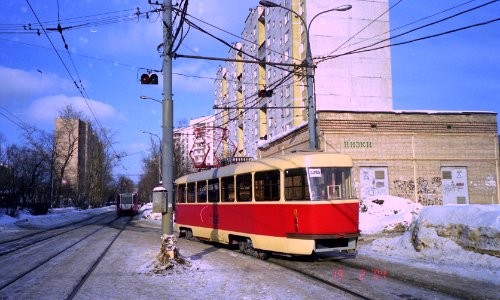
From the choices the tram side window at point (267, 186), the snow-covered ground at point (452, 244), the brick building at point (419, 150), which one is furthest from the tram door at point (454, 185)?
the tram side window at point (267, 186)

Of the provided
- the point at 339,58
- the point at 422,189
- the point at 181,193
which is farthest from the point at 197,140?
the point at 181,193

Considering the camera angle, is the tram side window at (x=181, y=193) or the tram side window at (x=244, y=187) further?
the tram side window at (x=181, y=193)

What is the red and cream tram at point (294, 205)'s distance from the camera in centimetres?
1092

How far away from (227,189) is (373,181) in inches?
562

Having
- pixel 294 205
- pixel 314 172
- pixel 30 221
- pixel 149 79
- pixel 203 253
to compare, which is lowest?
pixel 30 221

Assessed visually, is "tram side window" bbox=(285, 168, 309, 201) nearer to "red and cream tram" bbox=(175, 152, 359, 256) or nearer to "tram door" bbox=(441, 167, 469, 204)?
"red and cream tram" bbox=(175, 152, 359, 256)

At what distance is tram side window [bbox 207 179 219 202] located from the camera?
1540cm

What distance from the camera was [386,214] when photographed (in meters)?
22.1

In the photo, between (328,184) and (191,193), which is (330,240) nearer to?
(328,184)

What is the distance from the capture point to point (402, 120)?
27078 mm

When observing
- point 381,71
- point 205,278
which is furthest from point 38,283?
point 381,71

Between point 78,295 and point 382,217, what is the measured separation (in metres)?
16.3

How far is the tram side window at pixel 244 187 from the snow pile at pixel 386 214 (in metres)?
7.66

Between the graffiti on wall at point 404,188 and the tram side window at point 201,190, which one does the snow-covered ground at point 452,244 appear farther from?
the graffiti on wall at point 404,188
